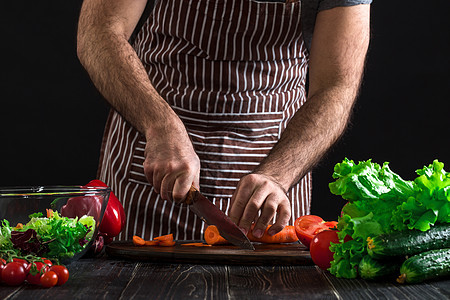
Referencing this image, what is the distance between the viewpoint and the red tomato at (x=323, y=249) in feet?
4.18

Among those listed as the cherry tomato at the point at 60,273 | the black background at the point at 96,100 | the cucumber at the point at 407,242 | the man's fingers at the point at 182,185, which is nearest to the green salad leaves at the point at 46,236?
the cherry tomato at the point at 60,273

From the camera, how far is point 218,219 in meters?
1.49

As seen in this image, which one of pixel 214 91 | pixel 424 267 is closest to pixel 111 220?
pixel 214 91

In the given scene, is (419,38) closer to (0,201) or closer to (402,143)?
(402,143)

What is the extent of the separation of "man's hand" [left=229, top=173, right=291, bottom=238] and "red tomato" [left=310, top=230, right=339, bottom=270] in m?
0.19

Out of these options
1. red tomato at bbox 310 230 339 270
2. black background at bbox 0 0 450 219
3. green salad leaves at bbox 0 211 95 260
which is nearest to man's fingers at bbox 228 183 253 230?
red tomato at bbox 310 230 339 270

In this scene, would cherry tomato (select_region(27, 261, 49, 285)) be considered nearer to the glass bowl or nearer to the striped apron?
the glass bowl

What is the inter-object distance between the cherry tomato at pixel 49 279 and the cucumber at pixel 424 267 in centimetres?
62

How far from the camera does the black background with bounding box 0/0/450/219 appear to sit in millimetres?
3256

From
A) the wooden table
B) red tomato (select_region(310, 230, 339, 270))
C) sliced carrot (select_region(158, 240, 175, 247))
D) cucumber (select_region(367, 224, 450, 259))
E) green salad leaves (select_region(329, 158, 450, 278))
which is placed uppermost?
green salad leaves (select_region(329, 158, 450, 278))

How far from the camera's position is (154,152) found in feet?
4.91

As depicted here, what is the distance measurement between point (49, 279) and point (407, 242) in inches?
25.4

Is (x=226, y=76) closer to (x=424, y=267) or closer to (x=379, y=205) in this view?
(x=379, y=205)

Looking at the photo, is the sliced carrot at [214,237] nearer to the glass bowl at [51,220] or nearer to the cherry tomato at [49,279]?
the glass bowl at [51,220]
